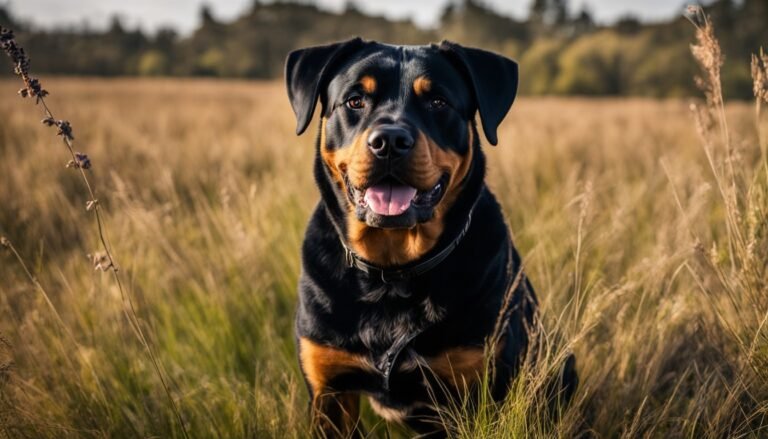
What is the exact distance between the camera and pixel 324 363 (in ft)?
6.33

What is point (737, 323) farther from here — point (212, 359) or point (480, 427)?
point (212, 359)

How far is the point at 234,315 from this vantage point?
9.37ft

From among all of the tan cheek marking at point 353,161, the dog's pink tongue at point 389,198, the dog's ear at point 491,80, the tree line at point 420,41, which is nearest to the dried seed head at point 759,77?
the dog's ear at point 491,80

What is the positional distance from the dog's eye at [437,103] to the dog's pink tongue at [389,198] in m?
0.35

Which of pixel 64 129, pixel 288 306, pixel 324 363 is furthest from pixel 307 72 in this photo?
pixel 288 306

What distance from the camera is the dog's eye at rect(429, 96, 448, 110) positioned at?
Answer: 211 centimetres

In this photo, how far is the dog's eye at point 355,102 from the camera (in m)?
2.12

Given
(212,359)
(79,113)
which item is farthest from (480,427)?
(79,113)

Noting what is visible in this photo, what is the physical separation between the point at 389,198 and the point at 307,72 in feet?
2.07

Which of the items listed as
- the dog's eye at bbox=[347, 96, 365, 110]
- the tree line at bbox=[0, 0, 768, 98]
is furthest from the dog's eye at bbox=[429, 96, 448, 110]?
the tree line at bbox=[0, 0, 768, 98]

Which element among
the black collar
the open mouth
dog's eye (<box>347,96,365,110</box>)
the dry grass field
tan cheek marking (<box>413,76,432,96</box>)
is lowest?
the dry grass field

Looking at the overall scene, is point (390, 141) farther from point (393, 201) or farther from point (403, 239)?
point (403, 239)

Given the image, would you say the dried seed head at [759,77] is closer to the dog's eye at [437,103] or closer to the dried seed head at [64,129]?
the dog's eye at [437,103]

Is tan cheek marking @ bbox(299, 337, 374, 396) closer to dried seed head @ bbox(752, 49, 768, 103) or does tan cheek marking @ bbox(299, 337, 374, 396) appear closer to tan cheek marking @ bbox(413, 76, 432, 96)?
tan cheek marking @ bbox(413, 76, 432, 96)
